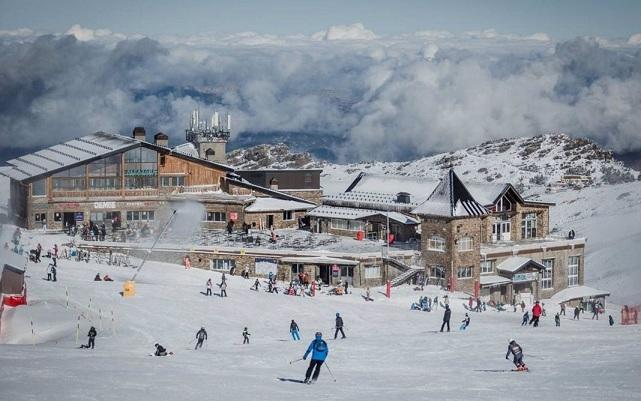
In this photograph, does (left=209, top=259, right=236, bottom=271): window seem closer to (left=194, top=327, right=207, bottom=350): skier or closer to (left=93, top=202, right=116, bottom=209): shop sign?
(left=93, top=202, right=116, bottom=209): shop sign

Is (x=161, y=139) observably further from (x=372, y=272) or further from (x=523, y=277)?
(x=523, y=277)

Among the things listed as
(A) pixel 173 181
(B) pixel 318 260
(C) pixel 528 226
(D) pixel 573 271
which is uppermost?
(A) pixel 173 181

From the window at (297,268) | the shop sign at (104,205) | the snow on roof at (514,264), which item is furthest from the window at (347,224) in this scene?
the shop sign at (104,205)

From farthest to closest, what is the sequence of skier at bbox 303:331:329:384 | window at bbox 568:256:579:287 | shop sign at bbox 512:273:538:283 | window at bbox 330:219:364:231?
window at bbox 568:256:579:287, window at bbox 330:219:364:231, shop sign at bbox 512:273:538:283, skier at bbox 303:331:329:384

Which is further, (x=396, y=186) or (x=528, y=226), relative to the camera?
(x=396, y=186)

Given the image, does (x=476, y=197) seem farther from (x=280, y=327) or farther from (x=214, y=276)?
(x=280, y=327)

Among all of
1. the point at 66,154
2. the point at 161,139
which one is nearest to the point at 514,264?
the point at 161,139

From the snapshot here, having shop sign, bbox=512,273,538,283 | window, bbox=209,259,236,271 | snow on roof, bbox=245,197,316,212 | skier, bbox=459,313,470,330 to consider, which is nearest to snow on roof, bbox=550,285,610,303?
shop sign, bbox=512,273,538,283

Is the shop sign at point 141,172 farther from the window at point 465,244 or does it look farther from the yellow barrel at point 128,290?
the yellow barrel at point 128,290
